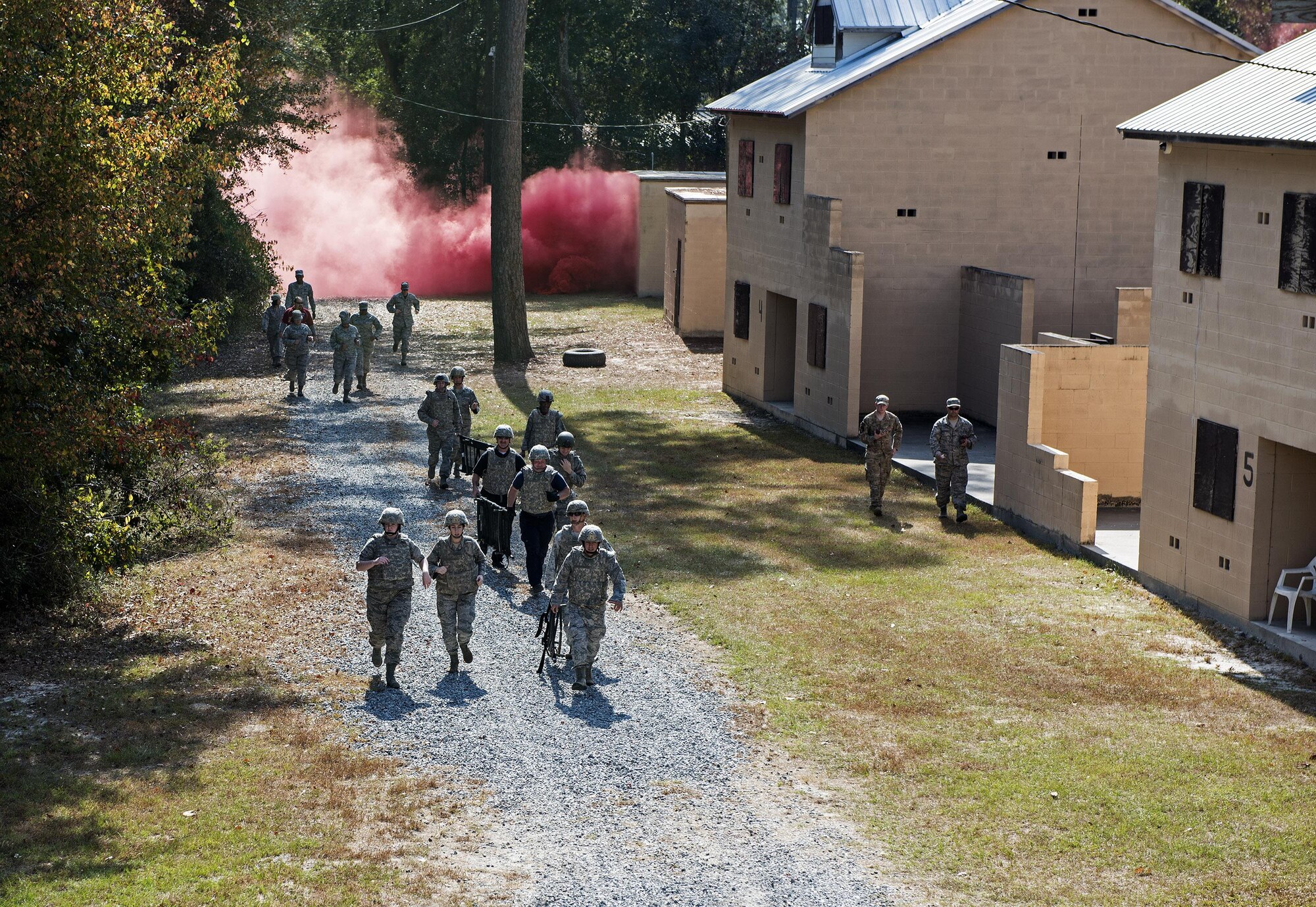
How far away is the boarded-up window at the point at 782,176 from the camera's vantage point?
30922 mm

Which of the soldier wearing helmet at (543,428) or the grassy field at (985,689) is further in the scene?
the soldier wearing helmet at (543,428)

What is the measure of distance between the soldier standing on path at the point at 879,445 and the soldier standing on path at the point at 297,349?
511 inches

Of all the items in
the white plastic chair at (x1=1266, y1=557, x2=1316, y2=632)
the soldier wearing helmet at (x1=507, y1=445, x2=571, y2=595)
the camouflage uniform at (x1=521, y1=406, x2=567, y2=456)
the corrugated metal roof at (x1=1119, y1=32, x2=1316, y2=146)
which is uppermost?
the corrugated metal roof at (x1=1119, y1=32, x2=1316, y2=146)

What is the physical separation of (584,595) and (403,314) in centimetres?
2214

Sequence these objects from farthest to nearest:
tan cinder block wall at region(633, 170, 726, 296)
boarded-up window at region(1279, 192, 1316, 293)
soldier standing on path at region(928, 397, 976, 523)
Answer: tan cinder block wall at region(633, 170, 726, 296), soldier standing on path at region(928, 397, 976, 523), boarded-up window at region(1279, 192, 1316, 293)

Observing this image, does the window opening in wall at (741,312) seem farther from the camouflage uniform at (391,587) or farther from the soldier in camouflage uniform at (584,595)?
the camouflage uniform at (391,587)

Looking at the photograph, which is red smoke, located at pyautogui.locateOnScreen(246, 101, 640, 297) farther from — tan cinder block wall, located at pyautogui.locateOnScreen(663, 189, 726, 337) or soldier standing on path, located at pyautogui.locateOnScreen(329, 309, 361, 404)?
soldier standing on path, located at pyautogui.locateOnScreen(329, 309, 361, 404)

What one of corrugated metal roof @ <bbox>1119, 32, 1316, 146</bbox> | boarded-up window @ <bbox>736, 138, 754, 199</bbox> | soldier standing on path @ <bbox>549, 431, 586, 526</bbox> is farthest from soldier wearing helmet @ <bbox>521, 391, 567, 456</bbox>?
boarded-up window @ <bbox>736, 138, 754, 199</bbox>

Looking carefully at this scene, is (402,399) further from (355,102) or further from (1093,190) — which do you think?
(355,102)

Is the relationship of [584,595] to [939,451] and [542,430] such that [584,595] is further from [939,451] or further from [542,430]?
[939,451]

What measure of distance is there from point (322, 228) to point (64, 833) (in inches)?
1819

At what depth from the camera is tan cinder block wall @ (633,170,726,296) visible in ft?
163

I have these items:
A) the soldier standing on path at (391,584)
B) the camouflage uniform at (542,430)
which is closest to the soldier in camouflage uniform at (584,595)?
the soldier standing on path at (391,584)

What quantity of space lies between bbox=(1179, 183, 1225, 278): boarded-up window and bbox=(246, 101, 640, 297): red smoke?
3457cm
